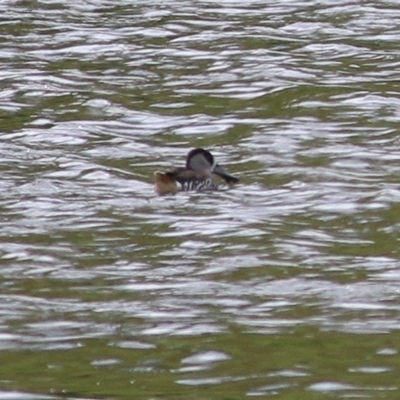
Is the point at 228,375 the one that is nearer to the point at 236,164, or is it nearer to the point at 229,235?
the point at 229,235

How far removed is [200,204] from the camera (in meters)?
14.5

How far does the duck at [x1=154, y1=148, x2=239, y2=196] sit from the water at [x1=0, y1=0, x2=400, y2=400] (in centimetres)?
12

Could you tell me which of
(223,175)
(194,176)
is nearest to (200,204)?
(194,176)

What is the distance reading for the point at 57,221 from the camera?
1379 centimetres

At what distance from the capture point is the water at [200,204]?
982cm

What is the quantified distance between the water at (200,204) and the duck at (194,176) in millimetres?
120

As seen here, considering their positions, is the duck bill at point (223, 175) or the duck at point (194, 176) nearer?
the duck at point (194, 176)

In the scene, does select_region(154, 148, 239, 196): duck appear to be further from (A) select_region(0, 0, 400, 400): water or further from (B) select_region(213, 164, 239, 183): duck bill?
(A) select_region(0, 0, 400, 400): water

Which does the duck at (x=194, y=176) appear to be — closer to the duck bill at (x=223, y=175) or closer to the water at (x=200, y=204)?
the duck bill at (x=223, y=175)

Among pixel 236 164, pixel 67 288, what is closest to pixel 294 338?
pixel 67 288

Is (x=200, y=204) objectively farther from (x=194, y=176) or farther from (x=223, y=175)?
(x=223, y=175)

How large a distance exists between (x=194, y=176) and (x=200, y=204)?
1.30 ft

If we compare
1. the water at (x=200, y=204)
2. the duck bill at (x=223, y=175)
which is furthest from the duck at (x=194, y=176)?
the water at (x=200, y=204)

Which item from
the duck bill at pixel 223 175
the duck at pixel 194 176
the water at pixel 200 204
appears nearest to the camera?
the water at pixel 200 204
